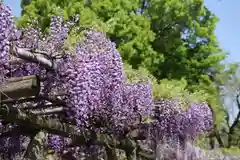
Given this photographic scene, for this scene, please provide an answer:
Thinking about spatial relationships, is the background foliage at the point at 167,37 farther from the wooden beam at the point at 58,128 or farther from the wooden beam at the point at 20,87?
the wooden beam at the point at 20,87

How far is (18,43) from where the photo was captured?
4660 mm

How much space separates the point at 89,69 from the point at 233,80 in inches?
679

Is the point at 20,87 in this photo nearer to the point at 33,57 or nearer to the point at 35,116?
the point at 33,57

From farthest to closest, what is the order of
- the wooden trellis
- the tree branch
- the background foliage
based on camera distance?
the background foliage < the wooden trellis < the tree branch

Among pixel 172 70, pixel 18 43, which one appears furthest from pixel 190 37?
pixel 18 43

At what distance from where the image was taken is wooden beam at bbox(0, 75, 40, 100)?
183 inches

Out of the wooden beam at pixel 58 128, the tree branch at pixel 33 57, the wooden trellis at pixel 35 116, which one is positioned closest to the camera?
the tree branch at pixel 33 57

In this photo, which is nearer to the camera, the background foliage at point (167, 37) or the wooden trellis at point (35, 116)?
the wooden trellis at point (35, 116)

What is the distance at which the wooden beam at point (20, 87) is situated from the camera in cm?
464

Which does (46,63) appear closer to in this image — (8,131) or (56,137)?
(8,131)

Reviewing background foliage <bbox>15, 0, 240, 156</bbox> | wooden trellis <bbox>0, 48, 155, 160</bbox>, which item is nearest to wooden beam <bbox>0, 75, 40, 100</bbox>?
wooden trellis <bbox>0, 48, 155, 160</bbox>

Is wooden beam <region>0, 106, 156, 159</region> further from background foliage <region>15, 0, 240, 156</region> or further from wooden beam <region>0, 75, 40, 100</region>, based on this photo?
background foliage <region>15, 0, 240, 156</region>

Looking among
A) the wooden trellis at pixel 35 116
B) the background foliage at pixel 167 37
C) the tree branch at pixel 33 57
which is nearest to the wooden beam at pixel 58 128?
the wooden trellis at pixel 35 116

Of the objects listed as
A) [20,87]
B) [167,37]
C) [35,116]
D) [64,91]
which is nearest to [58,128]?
[35,116]
